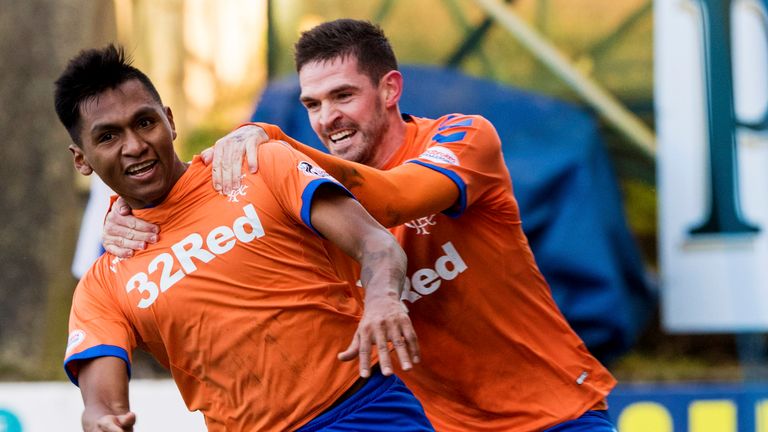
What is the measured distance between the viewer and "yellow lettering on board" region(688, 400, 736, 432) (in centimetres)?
635

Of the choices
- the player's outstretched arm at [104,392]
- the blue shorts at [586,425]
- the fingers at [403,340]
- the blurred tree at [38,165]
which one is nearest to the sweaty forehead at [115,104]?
the player's outstretched arm at [104,392]

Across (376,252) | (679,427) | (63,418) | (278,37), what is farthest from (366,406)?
(278,37)

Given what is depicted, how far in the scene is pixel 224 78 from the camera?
7.43 m

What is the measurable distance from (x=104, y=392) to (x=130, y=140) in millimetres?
666

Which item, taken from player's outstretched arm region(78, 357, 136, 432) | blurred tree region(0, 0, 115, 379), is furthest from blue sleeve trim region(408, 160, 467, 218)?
blurred tree region(0, 0, 115, 379)

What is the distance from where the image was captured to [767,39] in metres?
6.88

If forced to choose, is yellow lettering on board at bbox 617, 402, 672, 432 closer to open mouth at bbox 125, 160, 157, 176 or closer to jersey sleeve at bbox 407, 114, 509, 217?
jersey sleeve at bbox 407, 114, 509, 217

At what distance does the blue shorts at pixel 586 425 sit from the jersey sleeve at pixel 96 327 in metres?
1.34

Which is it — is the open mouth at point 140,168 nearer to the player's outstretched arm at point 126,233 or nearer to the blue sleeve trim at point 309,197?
the player's outstretched arm at point 126,233

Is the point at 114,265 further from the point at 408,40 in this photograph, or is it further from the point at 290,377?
the point at 408,40

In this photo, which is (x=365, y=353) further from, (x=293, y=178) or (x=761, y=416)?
(x=761, y=416)

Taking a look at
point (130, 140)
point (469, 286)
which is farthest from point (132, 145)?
point (469, 286)

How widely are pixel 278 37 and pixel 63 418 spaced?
2.60 meters

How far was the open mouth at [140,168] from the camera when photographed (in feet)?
10.6
